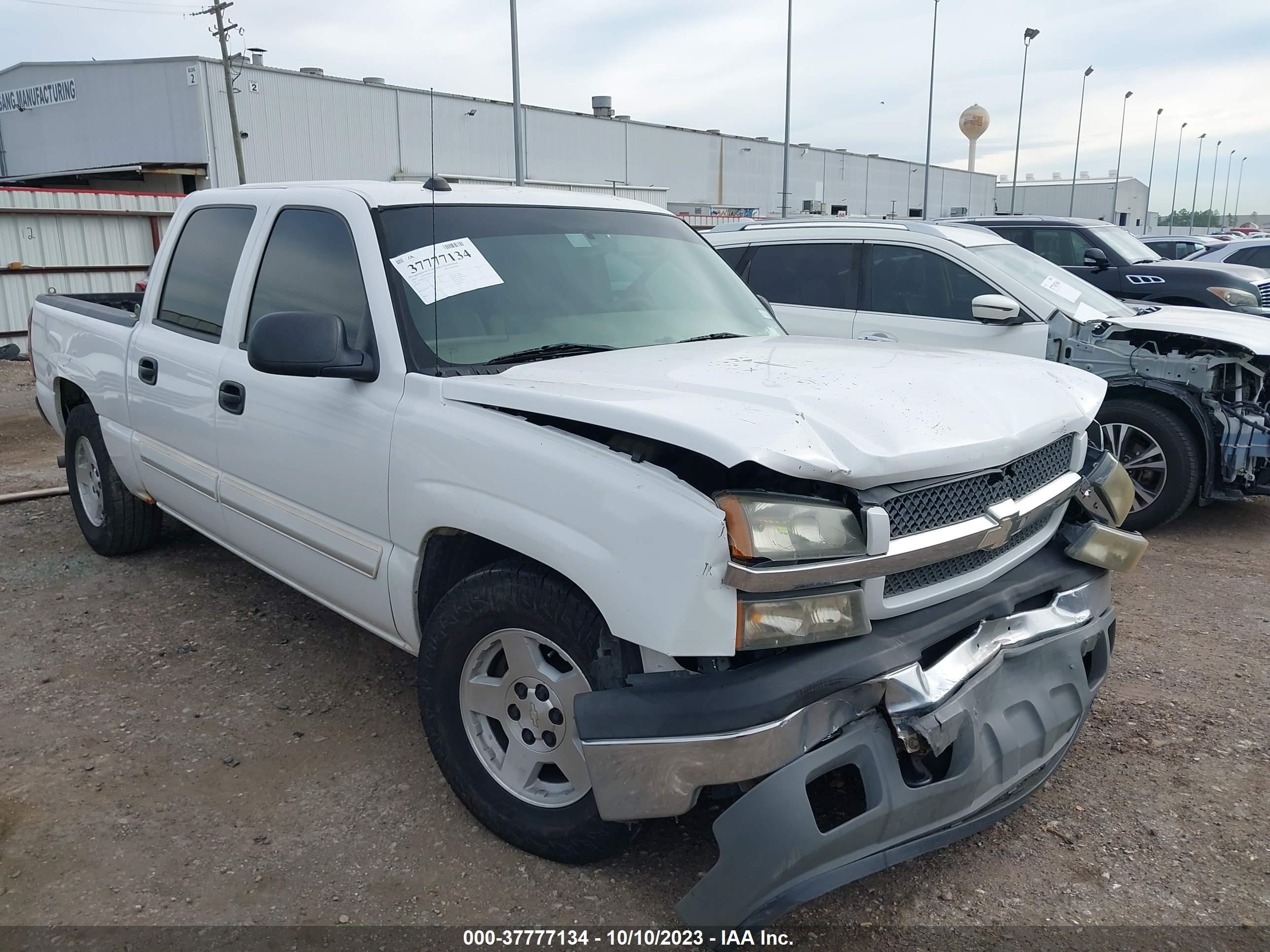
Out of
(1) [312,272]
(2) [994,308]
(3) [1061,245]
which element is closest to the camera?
(1) [312,272]

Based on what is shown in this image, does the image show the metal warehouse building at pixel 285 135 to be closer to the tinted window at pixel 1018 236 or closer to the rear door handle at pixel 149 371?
the tinted window at pixel 1018 236

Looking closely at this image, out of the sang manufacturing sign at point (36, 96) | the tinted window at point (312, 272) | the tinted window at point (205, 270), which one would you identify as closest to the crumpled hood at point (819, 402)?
the tinted window at point (312, 272)

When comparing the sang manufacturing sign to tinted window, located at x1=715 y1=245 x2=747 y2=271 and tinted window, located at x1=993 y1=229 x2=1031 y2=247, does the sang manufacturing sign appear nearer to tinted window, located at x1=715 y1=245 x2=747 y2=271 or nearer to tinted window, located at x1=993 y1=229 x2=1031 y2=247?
tinted window, located at x1=993 y1=229 x2=1031 y2=247

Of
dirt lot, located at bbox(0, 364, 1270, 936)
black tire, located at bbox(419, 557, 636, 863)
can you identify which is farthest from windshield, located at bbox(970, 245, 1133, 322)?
black tire, located at bbox(419, 557, 636, 863)

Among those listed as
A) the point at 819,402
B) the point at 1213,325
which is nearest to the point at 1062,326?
the point at 1213,325

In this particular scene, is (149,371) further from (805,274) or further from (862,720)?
(805,274)

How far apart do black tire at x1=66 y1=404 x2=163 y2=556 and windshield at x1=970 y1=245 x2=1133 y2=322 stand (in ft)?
17.4

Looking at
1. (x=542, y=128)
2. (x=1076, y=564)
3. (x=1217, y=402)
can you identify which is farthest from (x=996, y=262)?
(x=542, y=128)

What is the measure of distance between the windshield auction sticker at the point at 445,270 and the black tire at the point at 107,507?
2.53 m

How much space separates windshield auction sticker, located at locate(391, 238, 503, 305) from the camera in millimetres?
3066

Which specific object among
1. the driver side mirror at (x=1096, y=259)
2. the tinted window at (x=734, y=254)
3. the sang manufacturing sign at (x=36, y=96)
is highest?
the sang manufacturing sign at (x=36, y=96)

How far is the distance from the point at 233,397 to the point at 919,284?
4641mm

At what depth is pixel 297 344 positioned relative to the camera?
278 cm

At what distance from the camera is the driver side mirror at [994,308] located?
5.75m
